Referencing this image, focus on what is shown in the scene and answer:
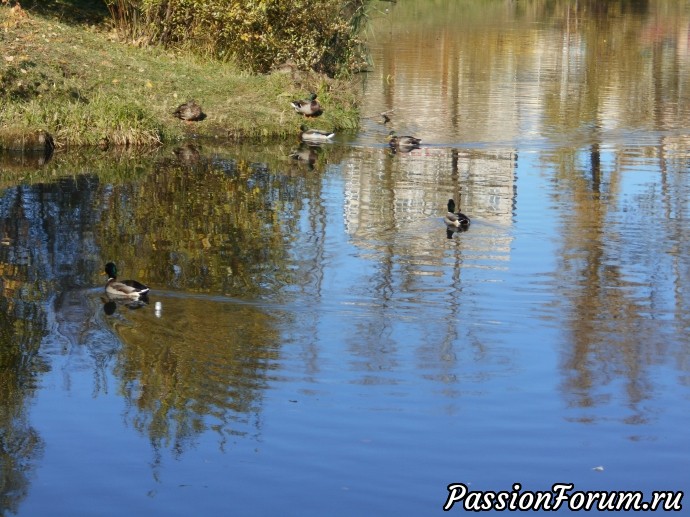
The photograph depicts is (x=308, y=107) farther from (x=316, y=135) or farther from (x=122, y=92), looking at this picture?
(x=122, y=92)

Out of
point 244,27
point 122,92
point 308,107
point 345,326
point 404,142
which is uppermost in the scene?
point 244,27

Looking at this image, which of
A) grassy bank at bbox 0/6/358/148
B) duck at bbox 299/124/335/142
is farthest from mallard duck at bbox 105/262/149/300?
duck at bbox 299/124/335/142

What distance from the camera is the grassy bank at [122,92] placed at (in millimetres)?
26125

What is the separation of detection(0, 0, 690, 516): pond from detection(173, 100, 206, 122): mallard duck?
1.25 metres

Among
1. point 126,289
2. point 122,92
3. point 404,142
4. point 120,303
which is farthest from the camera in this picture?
point 122,92

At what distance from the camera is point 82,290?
15.7 meters

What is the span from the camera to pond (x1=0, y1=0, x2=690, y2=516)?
10.3 m

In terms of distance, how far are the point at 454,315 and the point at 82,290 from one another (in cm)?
472

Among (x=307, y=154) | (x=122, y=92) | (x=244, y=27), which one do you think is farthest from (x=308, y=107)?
(x=122, y=92)

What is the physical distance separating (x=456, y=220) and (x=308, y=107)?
1046 centimetres

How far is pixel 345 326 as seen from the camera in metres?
14.2

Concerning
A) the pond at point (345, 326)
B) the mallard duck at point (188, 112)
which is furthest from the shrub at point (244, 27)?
the pond at point (345, 326)

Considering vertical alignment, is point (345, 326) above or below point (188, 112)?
below

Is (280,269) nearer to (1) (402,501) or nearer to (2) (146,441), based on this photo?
(2) (146,441)
